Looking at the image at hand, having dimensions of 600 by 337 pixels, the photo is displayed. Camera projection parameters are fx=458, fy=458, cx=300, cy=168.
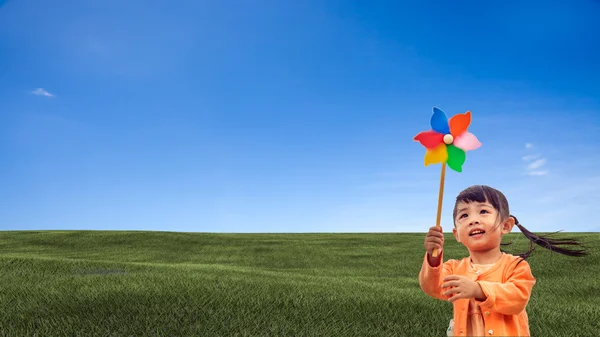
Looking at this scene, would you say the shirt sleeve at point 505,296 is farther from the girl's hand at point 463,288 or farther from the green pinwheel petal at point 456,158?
the green pinwheel petal at point 456,158

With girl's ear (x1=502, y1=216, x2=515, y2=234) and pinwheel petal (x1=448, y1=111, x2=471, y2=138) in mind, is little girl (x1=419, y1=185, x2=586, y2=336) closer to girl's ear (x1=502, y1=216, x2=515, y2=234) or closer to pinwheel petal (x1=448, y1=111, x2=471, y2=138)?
girl's ear (x1=502, y1=216, x2=515, y2=234)

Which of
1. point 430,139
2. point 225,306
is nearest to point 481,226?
point 430,139

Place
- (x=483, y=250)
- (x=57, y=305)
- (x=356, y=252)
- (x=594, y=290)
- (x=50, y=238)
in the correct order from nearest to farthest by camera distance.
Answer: (x=483, y=250) → (x=57, y=305) → (x=594, y=290) → (x=356, y=252) → (x=50, y=238)

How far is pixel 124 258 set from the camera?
50.9ft

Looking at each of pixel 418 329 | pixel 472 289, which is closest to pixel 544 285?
pixel 418 329

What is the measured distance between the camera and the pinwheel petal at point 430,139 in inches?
115

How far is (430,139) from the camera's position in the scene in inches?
116

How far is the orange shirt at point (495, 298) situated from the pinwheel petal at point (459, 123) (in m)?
0.78

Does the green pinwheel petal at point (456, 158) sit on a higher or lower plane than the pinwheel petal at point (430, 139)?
lower

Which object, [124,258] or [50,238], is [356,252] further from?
[50,238]

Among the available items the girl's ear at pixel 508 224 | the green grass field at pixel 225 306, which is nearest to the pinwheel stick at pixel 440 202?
the girl's ear at pixel 508 224

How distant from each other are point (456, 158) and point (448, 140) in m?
0.13

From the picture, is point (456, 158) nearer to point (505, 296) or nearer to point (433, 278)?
point (433, 278)

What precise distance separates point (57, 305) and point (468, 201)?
5.27 meters
